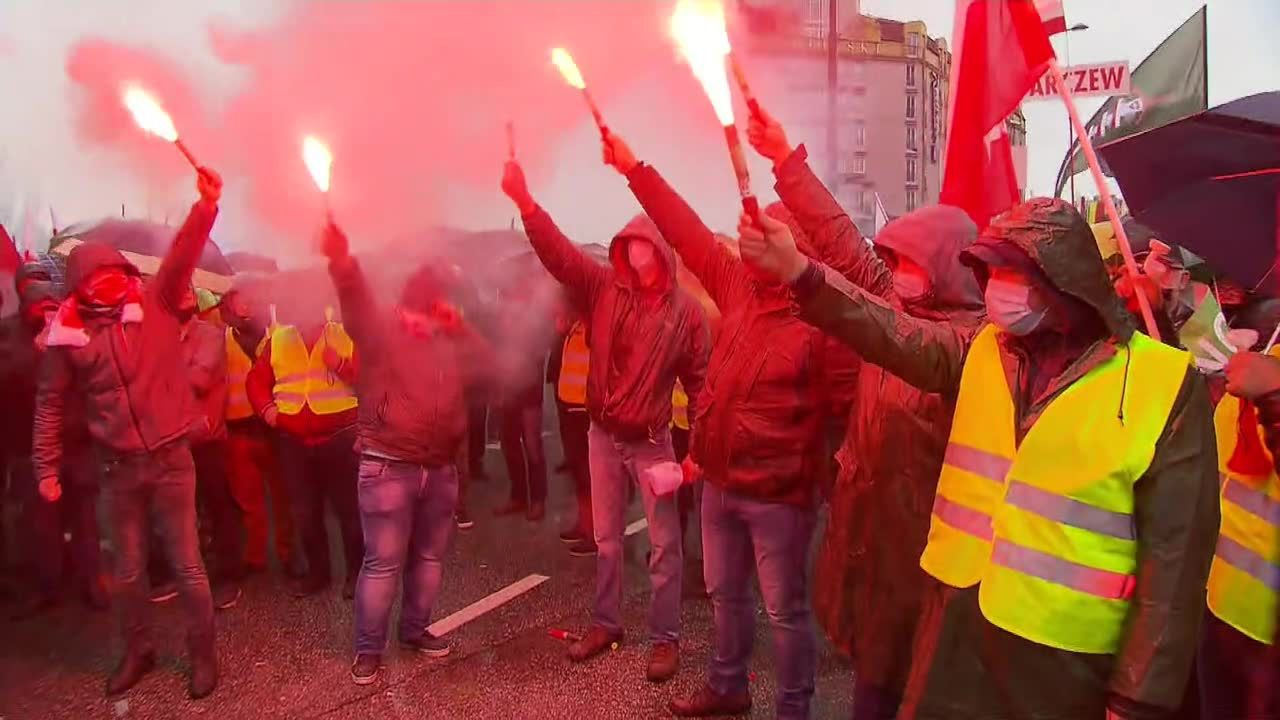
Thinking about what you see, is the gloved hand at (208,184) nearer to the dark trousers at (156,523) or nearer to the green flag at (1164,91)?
the dark trousers at (156,523)

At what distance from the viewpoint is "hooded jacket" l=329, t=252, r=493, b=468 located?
3422 mm

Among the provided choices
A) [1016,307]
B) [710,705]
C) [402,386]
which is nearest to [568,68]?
[402,386]

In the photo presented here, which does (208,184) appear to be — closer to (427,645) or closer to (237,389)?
(237,389)

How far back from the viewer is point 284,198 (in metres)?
3.56

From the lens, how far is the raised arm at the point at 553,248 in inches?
139

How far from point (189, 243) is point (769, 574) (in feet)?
7.89

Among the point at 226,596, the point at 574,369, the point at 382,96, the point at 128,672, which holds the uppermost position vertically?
the point at 382,96

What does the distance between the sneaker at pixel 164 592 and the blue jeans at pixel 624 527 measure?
2.25 meters

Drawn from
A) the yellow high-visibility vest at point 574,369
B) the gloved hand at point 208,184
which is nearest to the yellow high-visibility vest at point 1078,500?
the gloved hand at point 208,184

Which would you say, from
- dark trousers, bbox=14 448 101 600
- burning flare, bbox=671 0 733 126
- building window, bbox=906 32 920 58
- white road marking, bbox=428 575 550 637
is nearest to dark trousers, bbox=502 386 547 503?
white road marking, bbox=428 575 550 637

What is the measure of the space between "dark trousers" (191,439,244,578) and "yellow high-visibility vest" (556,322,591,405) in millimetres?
1893

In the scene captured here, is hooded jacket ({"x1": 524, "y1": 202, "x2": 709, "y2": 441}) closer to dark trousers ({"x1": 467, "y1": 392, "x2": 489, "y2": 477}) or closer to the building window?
dark trousers ({"x1": 467, "y1": 392, "x2": 489, "y2": 477})

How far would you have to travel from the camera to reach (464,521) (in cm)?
573

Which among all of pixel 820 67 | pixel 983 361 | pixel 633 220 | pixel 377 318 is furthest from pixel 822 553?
pixel 820 67
